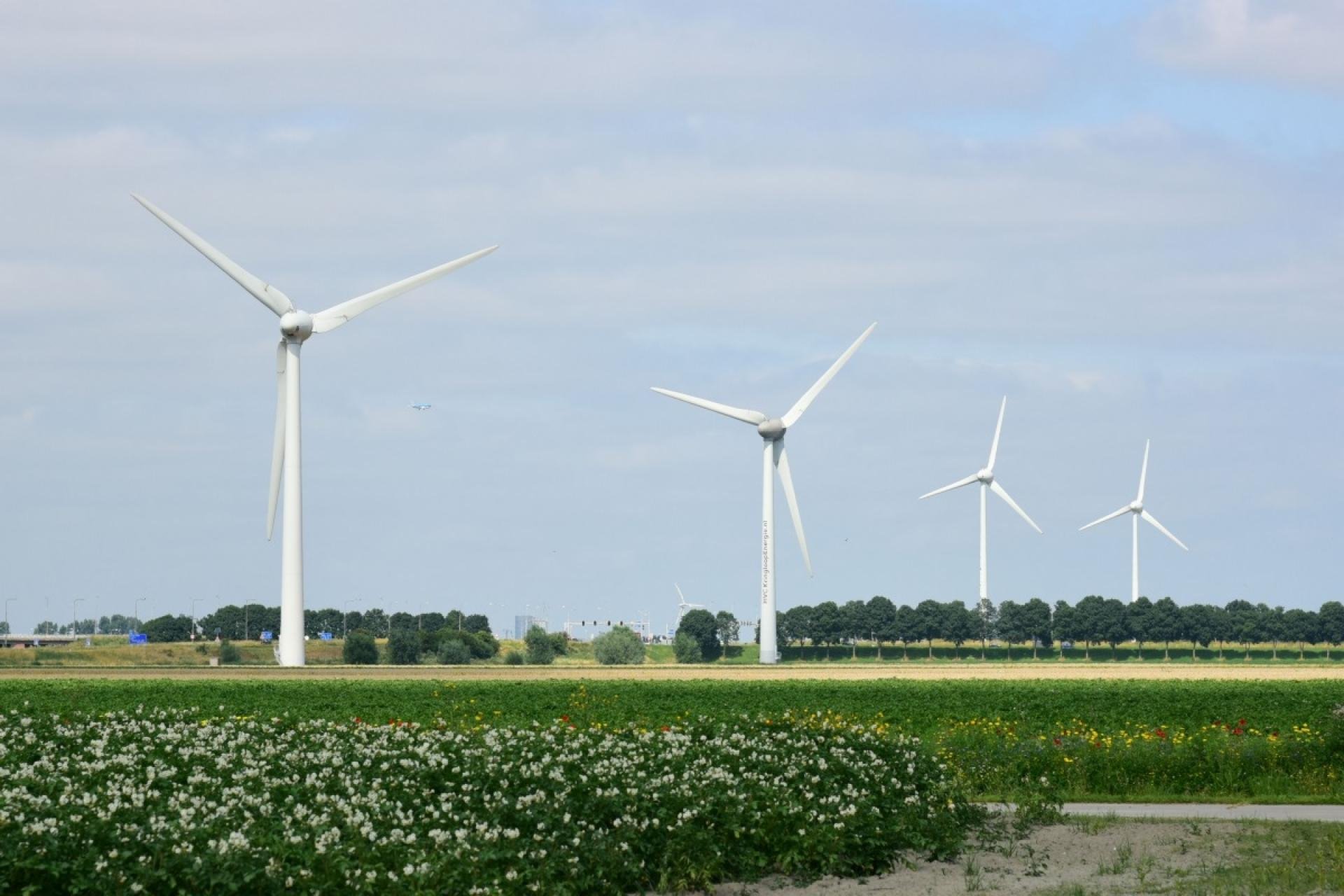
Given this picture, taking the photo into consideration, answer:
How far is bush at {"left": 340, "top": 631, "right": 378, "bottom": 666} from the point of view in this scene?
5059 inches

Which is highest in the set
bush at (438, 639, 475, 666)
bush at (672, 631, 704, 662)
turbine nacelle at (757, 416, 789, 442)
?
turbine nacelle at (757, 416, 789, 442)

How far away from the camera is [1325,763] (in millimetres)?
29656

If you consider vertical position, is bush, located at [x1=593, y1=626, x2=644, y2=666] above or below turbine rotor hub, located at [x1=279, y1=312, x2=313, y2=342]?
below

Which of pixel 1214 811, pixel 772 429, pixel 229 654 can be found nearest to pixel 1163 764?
pixel 1214 811

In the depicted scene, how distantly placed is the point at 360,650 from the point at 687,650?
62.9 meters

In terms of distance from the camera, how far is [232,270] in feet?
279

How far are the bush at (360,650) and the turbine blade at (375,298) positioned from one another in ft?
156

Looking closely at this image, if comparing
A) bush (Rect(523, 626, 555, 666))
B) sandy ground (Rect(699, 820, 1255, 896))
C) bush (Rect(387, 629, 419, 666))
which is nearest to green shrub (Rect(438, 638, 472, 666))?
bush (Rect(387, 629, 419, 666))

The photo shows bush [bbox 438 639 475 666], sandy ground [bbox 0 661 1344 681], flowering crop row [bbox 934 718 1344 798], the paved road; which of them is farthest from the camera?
bush [bbox 438 639 475 666]

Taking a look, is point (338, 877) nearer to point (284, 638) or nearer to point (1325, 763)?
point (1325, 763)

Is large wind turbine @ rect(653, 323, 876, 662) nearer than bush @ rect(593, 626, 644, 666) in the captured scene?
Yes

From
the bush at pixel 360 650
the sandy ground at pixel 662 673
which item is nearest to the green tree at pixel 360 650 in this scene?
the bush at pixel 360 650

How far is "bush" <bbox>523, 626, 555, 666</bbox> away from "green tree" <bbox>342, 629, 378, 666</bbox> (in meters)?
18.9

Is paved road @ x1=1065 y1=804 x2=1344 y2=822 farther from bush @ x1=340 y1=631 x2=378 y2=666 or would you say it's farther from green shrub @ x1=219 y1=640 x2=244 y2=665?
green shrub @ x1=219 y1=640 x2=244 y2=665
